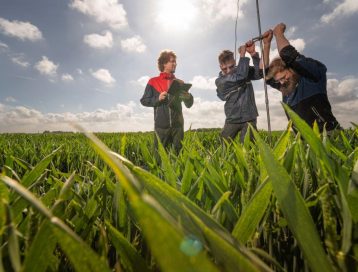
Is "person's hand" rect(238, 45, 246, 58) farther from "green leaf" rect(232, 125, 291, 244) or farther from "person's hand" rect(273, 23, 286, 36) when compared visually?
"green leaf" rect(232, 125, 291, 244)

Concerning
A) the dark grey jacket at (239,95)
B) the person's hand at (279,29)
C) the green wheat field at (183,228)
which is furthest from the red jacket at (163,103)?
the green wheat field at (183,228)

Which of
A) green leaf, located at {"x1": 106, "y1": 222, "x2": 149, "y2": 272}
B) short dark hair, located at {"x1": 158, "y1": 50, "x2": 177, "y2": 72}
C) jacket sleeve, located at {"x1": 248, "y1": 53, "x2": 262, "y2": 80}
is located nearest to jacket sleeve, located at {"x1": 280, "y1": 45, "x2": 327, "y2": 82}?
jacket sleeve, located at {"x1": 248, "y1": 53, "x2": 262, "y2": 80}

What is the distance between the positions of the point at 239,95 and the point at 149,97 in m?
1.81

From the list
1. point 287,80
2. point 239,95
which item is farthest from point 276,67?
point 239,95

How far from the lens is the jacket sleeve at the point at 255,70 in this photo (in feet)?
15.9

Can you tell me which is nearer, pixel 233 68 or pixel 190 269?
pixel 190 269

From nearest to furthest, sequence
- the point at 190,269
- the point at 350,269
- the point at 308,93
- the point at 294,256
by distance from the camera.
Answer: the point at 190,269, the point at 350,269, the point at 294,256, the point at 308,93

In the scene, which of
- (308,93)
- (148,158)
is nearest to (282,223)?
(148,158)

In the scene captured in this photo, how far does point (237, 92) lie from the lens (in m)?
5.30

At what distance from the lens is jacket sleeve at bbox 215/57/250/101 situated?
16.0 ft

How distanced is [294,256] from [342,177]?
0.16 m

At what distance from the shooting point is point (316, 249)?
1.11 ft

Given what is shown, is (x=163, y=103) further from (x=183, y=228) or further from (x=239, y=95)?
(x=183, y=228)

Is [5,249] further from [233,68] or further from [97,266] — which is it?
[233,68]
